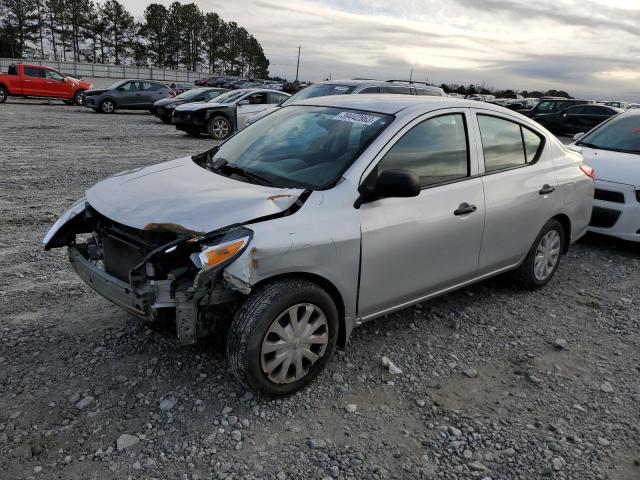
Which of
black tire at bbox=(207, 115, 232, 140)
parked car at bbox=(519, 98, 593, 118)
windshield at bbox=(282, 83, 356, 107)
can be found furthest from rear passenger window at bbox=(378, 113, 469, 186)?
parked car at bbox=(519, 98, 593, 118)

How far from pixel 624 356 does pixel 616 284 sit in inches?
64.8

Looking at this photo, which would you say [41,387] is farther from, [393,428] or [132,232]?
[393,428]

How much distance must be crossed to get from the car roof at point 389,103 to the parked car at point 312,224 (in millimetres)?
19

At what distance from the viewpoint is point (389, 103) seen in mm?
3846

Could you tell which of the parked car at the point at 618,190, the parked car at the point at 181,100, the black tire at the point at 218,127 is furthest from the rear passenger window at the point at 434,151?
the parked car at the point at 181,100

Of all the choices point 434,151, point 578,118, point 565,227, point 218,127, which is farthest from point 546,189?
point 578,118

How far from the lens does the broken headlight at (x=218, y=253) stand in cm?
270

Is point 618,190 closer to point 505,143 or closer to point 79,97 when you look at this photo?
point 505,143

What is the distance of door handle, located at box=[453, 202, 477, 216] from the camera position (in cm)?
374

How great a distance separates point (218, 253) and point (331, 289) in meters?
0.79

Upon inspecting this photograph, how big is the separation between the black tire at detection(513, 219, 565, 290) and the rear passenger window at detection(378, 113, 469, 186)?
1.25 metres

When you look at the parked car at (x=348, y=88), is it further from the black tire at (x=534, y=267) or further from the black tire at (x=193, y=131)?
the black tire at (x=534, y=267)

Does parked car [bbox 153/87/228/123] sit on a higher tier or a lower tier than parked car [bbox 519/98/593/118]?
lower

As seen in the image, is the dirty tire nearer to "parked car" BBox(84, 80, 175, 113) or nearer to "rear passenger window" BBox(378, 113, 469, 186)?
"parked car" BBox(84, 80, 175, 113)
